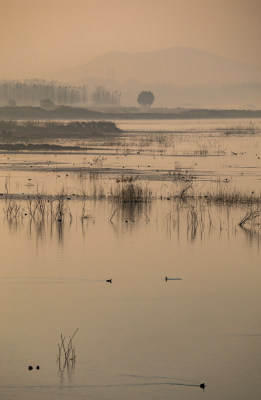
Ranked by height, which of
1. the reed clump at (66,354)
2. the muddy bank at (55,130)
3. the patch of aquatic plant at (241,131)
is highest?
the reed clump at (66,354)

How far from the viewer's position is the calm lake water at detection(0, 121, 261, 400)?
1331 centimetres

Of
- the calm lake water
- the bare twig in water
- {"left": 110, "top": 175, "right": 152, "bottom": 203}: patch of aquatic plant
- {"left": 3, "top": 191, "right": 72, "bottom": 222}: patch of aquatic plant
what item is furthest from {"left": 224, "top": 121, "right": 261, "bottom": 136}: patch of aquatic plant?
the bare twig in water

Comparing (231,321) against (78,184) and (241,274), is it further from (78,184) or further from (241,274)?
(78,184)

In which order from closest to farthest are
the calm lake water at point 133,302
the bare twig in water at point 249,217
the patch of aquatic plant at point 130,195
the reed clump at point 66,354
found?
the calm lake water at point 133,302 → the reed clump at point 66,354 → the bare twig in water at point 249,217 → the patch of aquatic plant at point 130,195

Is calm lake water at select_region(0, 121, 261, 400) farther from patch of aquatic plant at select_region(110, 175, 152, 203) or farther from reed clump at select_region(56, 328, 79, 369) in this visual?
patch of aquatic plant at select_region(110, 175, 152, 203)

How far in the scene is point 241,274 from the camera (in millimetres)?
20953

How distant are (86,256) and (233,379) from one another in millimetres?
10010

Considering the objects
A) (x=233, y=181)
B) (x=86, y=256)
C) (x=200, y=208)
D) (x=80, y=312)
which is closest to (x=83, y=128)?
(x=233, y=181)

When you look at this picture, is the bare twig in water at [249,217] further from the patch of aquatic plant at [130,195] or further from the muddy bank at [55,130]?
the muddy bank at [55,130]

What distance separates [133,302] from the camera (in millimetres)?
17906

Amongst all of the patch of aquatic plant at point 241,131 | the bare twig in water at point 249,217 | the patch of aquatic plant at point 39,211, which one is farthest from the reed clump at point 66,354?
the patch of aquatic plant at point 241,131

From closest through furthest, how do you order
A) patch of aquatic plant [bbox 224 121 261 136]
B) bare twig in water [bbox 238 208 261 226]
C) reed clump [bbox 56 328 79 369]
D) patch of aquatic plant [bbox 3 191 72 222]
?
reed clump [bbox 56 328 79 369] < bare twig in water [bbox 238 208 261 226] < patch of aquatic plant [bbox 3 191 72 222] < patch of aquatic plant [bbox 224 121 261 136]

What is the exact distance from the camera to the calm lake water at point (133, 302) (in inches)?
524

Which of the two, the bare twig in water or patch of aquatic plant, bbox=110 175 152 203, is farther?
patch of aquatic plant, bbox=110 175 152 203
